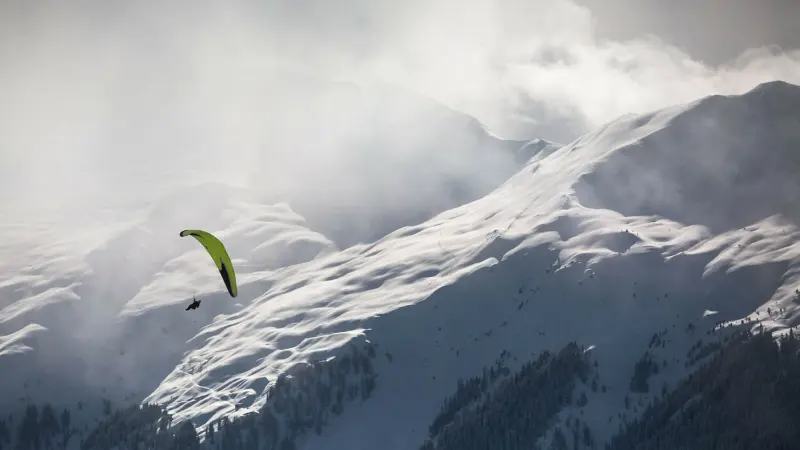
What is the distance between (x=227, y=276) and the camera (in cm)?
13450

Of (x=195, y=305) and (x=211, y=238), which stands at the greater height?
(x=211, y=238)

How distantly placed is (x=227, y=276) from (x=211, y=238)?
458 centimetres

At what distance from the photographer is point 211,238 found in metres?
135

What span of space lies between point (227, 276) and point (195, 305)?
9.92 meters

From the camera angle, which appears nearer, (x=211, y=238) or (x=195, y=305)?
(x=195, y=305)

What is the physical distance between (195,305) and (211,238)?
38.6 feet

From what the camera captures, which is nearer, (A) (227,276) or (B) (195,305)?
(B) (195,305)

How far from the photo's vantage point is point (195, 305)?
125 meters
